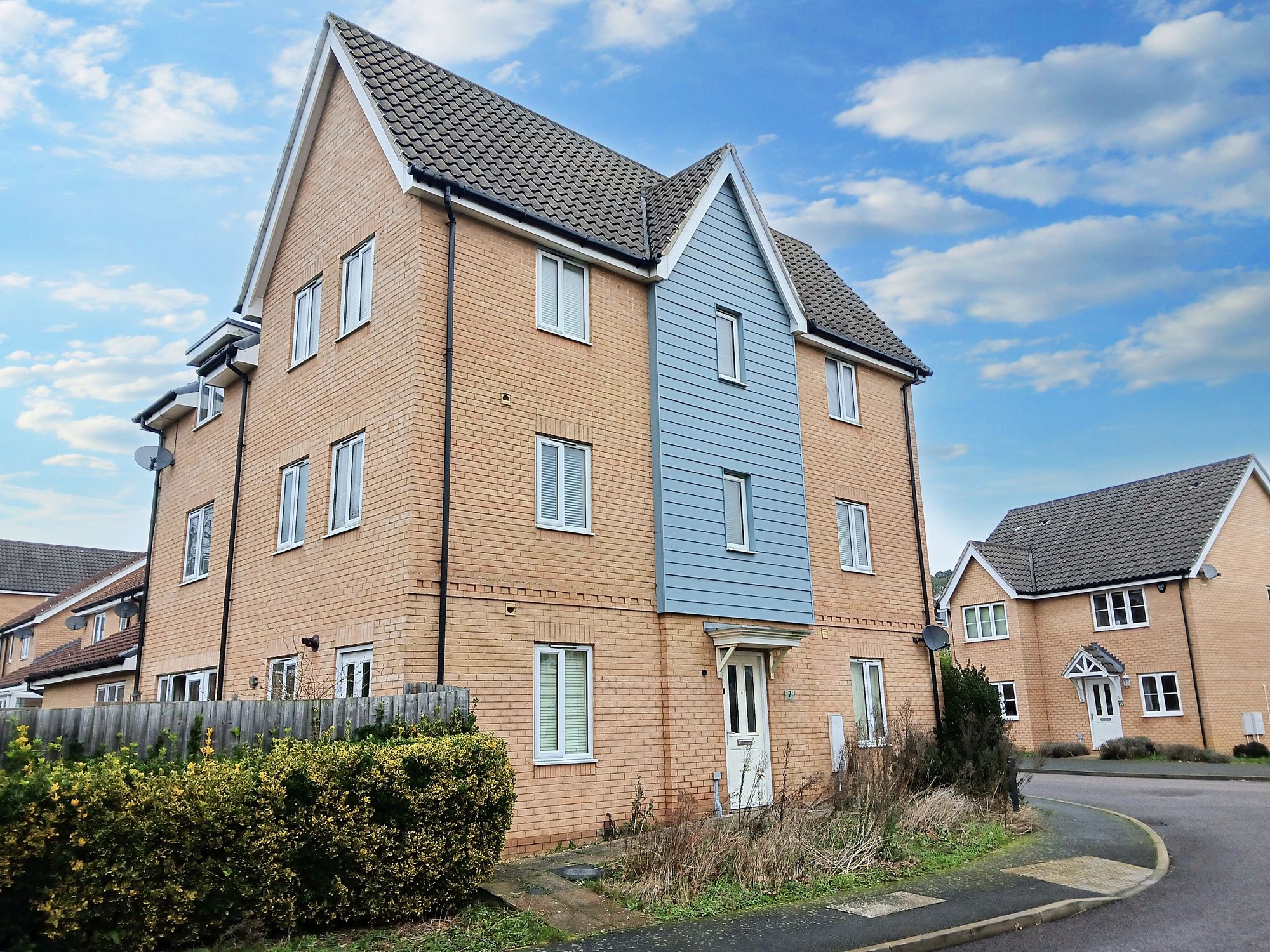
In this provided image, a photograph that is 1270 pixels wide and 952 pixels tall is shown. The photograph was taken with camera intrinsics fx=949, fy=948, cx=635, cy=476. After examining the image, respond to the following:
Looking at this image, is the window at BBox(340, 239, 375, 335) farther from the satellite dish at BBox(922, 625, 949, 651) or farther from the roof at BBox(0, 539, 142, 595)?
the roof at BBox(0, 539, 142, 595)

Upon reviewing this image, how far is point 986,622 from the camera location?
1485 inches

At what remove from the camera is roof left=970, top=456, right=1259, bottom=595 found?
32688mm

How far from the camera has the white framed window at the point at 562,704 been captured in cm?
1255

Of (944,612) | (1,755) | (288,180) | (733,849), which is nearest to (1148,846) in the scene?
(733,849)

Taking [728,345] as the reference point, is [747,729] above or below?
below

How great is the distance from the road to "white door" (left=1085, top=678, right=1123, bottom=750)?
15226 mm

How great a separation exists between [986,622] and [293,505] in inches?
1194

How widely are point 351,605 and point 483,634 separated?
196 centimetres

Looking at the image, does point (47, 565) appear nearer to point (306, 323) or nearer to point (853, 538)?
point (306, 323)

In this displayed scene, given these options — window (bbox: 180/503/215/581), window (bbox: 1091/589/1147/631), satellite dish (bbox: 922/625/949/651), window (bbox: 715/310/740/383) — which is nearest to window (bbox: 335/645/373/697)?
window (bbox: 180/503/215/581)

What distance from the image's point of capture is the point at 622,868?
1027 centimetres

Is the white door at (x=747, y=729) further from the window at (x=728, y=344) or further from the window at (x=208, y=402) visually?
the window at (x=208, y=402)

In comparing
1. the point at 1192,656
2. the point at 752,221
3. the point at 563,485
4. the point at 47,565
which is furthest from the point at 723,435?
the point at 47,565

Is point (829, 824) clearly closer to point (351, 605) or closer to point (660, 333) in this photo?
point (351, 605)
